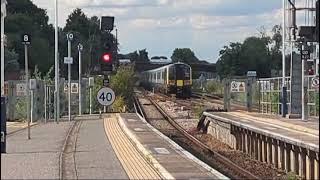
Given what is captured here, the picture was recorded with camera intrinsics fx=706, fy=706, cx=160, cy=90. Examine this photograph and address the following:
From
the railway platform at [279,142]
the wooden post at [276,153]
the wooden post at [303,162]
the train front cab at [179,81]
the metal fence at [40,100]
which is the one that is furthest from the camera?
the train front cab at [179,81]

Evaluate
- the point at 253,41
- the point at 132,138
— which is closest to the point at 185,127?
the point at 132,138

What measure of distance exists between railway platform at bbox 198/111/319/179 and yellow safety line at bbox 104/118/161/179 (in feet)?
12.0

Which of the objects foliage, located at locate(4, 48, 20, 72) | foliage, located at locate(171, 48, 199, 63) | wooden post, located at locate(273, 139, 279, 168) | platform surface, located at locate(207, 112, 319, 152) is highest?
foliage, located at locate(171, 48, 199, 63)

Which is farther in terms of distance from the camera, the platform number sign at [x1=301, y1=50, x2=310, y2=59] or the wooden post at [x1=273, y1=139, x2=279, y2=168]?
the platform number sign at [x1=301, y1=50, x2=310, y2=59]

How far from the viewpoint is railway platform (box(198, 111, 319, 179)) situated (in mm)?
16094

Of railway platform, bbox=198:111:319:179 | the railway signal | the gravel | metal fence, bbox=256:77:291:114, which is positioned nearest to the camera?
railway platform, bbox=198:111:319:179

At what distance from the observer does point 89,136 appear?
22703 millimetres

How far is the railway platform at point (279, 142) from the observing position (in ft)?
52.8

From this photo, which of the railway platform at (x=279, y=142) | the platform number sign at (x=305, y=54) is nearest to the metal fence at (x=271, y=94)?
the railway platform at (x=279, y=142)

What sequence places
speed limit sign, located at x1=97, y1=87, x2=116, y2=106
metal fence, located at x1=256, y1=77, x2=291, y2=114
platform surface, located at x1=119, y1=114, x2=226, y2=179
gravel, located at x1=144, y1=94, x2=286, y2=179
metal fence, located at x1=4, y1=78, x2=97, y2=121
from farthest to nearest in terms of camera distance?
metal fence, located at x1=4, y1=78, x2=97, y2=121
metal fence, located at x1=256, y1=77, x2=291, y2=114
speed limit sign, located at x1=97, y1=87, x2=116, y2=106
gravel, located at x1=144, y1=94, x2=286, y2=179
platform surface, located at x1=119, y1=114, x2=226, y2=179

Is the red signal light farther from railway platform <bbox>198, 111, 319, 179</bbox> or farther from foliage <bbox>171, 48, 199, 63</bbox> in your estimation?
foliage <bbox>171, 48, 199, 63</bbox>

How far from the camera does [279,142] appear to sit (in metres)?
18.7

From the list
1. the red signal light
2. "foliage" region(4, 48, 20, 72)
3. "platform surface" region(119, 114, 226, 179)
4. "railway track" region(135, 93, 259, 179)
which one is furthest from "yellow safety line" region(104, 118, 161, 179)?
"foliage" region(4, 48, 20, 72)

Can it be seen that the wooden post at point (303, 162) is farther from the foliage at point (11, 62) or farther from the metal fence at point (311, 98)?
the foliage at point (11, 62)
